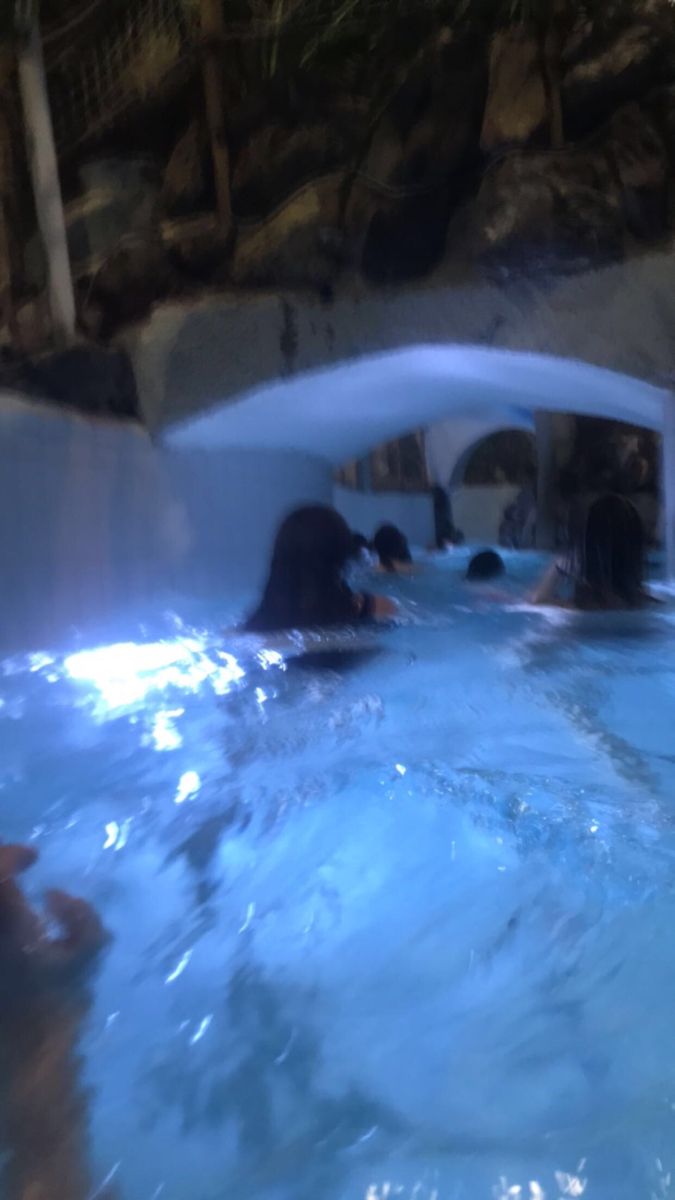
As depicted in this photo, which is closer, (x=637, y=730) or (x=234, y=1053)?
(x=234, y=1053)

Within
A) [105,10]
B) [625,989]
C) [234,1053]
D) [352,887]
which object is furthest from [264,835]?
[105,10]

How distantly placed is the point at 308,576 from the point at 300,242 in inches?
68.9

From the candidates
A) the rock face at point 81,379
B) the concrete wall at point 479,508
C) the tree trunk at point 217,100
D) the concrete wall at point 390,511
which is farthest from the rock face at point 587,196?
the concrete wall at point 479,508

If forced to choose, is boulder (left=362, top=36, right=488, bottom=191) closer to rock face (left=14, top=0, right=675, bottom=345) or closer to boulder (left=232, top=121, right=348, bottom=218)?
rock face (left=14, top=0, right=675, bottom=345)

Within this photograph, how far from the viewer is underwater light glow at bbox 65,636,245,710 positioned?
3.22 meters

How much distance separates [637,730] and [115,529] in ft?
8.52

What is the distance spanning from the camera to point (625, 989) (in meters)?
1.37

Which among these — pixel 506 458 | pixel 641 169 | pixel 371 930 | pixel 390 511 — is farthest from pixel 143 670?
pixel 506 458

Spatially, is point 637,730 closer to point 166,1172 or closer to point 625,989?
point 625,989

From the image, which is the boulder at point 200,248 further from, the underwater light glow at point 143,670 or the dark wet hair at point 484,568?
the dark wet hair at point 484,568

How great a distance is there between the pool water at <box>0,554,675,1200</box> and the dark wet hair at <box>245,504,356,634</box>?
1.88ft

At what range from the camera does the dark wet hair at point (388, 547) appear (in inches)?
291

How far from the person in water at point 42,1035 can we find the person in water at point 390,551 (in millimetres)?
5637

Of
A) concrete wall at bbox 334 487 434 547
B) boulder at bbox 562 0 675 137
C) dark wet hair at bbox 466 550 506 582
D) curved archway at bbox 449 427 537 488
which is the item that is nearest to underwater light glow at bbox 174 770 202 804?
boulder at bbox 562 0 675 137
